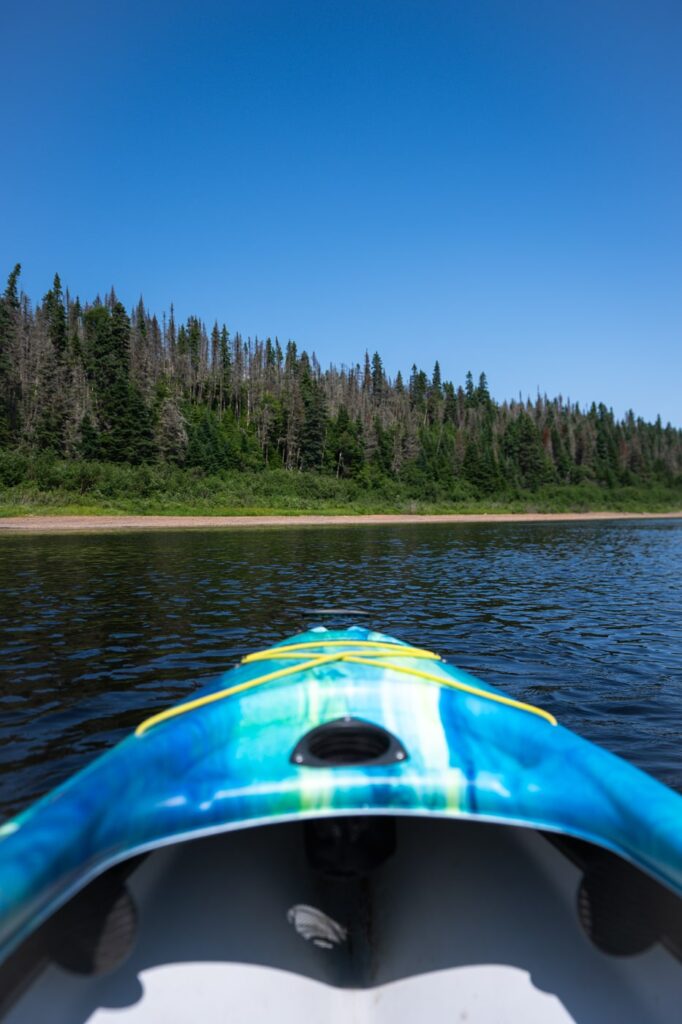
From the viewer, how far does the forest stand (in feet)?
187

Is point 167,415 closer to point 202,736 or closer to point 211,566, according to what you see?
point 211,566

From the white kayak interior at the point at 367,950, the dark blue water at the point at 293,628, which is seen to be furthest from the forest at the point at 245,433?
the white kayak interior at the point at 367,950

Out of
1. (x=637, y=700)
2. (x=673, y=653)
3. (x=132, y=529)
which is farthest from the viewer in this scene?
(x=132, y=529)

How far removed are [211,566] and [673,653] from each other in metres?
14.6

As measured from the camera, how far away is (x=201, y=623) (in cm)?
1174

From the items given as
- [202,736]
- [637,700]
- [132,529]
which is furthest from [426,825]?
[132,529]

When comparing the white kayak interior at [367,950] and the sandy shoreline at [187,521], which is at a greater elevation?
the sandy shoreline at [187,521]

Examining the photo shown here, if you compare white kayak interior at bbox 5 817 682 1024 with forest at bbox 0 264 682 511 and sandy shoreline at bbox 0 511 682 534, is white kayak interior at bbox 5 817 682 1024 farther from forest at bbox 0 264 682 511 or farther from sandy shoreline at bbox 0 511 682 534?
forest at bbox 0 264 682 511

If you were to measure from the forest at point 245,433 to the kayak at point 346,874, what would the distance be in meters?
46.3

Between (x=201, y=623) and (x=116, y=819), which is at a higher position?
(x=116, y=819)

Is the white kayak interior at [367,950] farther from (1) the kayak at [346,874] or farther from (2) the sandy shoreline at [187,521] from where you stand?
(2) the sandy shoreline at [187,521]

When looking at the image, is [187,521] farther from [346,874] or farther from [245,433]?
[346,874]

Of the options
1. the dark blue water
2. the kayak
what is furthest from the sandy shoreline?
Answer: the kayak

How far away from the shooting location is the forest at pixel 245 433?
56.9 m
